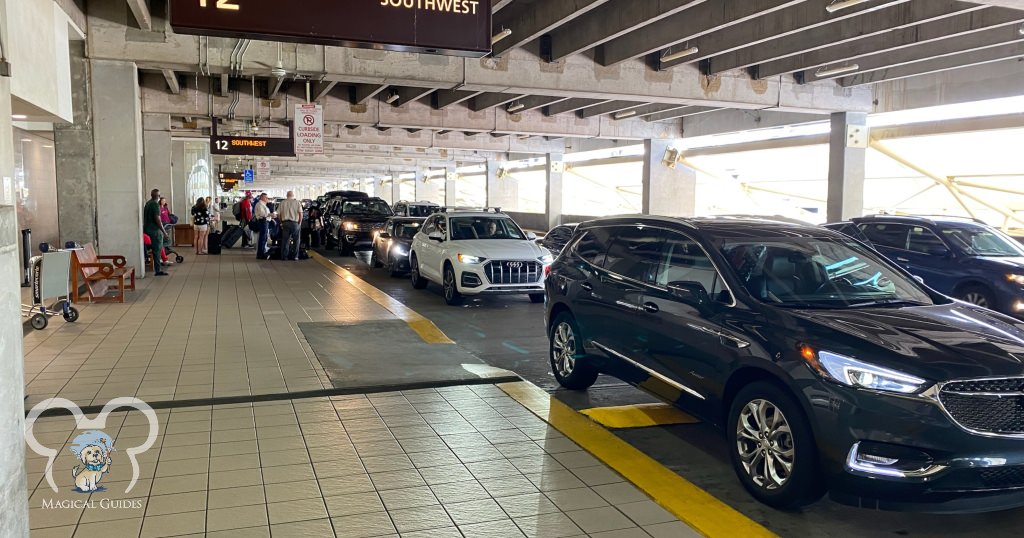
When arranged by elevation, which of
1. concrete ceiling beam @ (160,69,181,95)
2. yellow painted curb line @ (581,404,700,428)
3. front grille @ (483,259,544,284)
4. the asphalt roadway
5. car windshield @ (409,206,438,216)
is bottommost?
the asphalt roadway

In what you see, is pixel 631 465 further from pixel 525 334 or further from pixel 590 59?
pixel 590 59

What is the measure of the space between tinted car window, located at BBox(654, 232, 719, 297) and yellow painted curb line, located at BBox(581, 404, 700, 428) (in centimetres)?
126

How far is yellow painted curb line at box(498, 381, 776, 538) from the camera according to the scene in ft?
14.3

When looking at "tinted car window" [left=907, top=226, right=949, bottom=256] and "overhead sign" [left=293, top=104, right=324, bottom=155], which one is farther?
"overhead sign" [left=293, top=104, right=324, bottom=155]

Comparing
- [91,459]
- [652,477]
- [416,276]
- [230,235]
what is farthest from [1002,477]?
[230,235]

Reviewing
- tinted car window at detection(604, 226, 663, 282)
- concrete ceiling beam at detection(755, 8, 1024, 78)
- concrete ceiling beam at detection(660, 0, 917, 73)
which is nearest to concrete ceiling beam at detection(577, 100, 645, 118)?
concrete ceiling beam at detection(755, 8, 1024, 78)

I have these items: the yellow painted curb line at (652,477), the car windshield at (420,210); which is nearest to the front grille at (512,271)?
the yellow painted curb line at (652,477)

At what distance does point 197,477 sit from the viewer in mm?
4938

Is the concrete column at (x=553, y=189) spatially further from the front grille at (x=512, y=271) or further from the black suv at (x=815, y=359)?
the black suv at (x=815, y=359)

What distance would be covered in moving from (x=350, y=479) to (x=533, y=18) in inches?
→ 430

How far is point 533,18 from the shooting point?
13.9 meters

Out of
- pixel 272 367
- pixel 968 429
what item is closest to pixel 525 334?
pixel 272 367

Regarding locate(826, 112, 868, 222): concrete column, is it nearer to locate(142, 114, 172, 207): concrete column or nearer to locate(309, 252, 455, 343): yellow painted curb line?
locate(309, 252, 455, 343): yellow painted curb line

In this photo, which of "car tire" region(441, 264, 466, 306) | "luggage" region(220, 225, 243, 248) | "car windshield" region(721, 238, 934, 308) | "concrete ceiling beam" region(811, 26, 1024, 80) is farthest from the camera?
"luggage" region(220, 225, 243, 248)
